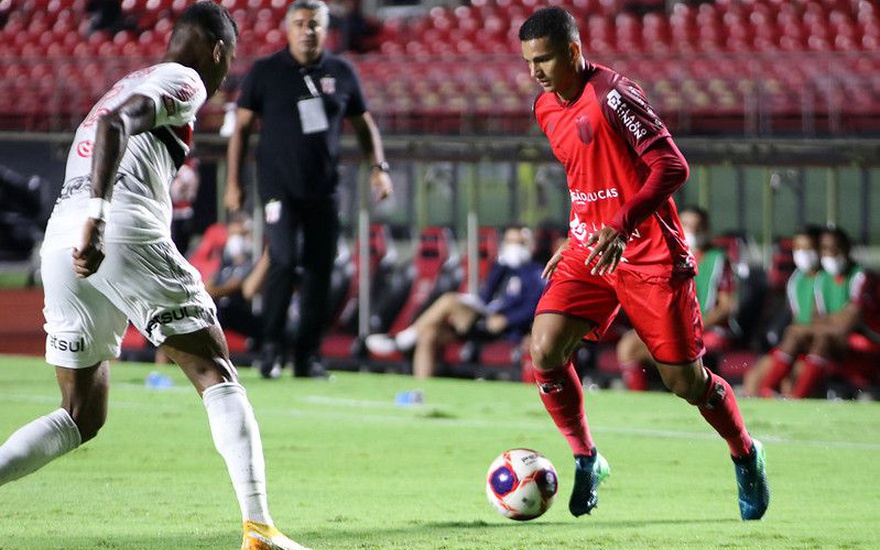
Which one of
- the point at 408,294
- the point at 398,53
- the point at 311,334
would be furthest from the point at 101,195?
the point at 398,53

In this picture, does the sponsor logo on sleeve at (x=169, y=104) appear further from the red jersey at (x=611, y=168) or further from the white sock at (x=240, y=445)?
the red jersey at (x=611, y=168)

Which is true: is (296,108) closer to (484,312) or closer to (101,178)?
(484,312)

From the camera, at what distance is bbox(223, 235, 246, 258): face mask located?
541 inches

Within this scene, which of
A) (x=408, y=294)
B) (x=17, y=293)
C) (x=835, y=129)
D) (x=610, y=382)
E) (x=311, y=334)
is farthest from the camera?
(x=17, y=293)

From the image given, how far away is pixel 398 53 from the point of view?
22.1m

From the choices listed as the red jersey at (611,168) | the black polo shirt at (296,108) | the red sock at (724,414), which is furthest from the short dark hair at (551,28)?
the black polo shirt at (296,108)

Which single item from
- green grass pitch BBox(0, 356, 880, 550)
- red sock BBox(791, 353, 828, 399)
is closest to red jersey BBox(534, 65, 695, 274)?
green grass pitch BBox(0, 356, 880, 550)

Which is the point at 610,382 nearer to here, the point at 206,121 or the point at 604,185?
the point at 604,185

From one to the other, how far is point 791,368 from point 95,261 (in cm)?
777

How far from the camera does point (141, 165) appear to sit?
15.5ft

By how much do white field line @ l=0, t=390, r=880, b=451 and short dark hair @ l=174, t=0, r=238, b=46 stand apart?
4400 millimetres

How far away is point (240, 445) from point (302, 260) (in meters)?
6.35

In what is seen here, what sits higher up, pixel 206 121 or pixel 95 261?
pixel 95 261

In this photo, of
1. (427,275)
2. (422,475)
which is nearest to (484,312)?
(427,275)
